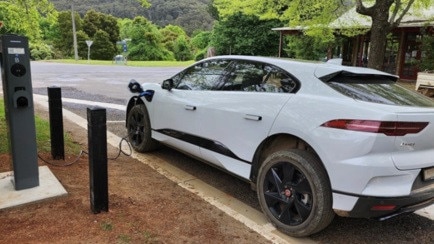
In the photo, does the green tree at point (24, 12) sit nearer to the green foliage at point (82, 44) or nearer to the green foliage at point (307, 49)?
the green foliage at point (307, 49)

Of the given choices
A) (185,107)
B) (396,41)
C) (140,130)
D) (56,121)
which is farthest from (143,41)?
(185,107)

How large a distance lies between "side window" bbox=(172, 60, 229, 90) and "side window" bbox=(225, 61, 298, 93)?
0.77 feet

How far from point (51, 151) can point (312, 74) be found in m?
3.57

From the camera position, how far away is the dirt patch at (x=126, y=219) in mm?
3088

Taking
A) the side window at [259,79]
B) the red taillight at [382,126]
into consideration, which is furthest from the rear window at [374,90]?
the side window at [259,79]

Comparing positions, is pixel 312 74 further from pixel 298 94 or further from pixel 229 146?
pixel 229 146

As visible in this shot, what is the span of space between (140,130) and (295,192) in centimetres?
303

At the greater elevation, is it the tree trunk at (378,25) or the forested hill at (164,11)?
the forested hill at (164,11)

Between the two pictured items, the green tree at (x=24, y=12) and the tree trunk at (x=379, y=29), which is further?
the tree trunk at (x=379, y=29)

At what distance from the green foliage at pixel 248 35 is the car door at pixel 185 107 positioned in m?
28.6

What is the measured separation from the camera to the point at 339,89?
3238mm

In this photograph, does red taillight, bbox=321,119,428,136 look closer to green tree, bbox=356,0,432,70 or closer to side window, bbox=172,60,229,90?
side window, bbox=172,60,229,90

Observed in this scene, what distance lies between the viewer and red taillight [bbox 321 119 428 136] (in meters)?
2.78

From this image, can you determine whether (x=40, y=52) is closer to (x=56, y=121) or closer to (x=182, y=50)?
(x=182, y=50)
